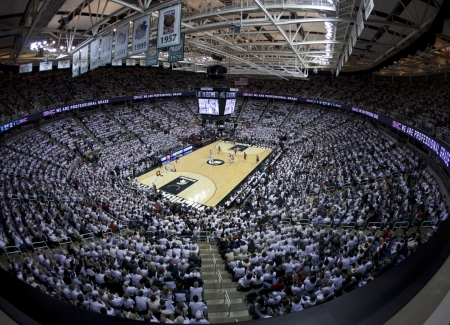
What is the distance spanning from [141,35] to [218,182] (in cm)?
1603

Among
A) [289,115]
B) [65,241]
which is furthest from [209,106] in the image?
[65,241]

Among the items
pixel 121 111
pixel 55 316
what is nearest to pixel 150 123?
pixel 121 111

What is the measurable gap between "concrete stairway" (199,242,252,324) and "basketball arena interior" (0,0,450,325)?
52 mm

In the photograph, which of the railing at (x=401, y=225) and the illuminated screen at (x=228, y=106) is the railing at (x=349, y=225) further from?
the illuminated screen at (x=228, y=106)

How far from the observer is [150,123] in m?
39.3

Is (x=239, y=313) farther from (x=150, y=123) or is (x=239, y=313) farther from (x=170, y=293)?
(x=150, y=123)

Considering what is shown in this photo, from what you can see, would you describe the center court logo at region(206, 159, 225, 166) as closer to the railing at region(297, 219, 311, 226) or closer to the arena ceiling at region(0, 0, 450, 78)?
the arena ceiling at region(0, 0, 450, 78)

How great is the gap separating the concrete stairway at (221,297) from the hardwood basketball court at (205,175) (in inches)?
470

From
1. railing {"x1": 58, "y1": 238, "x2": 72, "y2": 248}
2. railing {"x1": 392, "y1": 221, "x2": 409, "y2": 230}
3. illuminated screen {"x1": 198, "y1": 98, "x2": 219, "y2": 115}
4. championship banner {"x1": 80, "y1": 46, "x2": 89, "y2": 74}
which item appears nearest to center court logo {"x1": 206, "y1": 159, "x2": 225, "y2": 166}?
illuminated screen {"x1": 198, "y1": 98, "x2": 219, "y2": 115}

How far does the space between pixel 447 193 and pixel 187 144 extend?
2676 cm

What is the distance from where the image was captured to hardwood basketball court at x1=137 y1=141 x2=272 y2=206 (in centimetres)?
2378

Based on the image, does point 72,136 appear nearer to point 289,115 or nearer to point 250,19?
point 250,19

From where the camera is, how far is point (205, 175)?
27.8 m

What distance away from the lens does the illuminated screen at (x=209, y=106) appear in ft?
101
